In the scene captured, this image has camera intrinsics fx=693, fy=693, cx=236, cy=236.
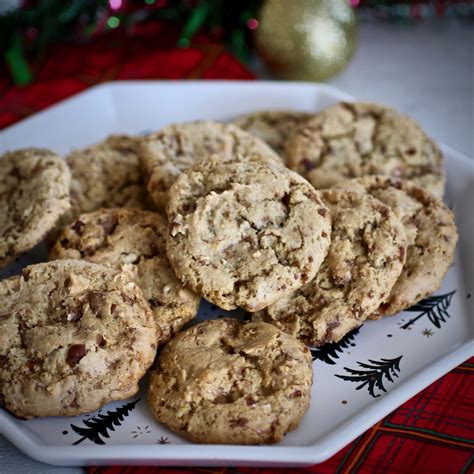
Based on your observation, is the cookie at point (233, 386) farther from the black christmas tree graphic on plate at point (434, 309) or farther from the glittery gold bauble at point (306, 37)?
the glittery gold bauble at point (306, 37)

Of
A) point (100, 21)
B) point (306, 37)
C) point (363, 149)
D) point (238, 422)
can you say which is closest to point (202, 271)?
point (238, 422)

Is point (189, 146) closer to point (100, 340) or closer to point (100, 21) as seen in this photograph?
point (100, 340)

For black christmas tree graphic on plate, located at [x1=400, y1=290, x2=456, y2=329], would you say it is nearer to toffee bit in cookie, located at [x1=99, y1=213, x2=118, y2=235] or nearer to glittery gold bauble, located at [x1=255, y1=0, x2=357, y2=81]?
toffee bit in cookie, located at [x1=99, y1=213, x2=118, y2=235]

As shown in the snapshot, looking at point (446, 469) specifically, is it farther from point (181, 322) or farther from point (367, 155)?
point (367, 155)

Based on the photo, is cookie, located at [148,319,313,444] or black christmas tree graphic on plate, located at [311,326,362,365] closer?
cookie, located at [148,319,313,444]

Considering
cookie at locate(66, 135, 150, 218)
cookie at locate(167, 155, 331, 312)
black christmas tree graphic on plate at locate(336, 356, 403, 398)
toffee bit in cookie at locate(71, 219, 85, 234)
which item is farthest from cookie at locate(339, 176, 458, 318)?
toffee bit in cookie at locate(71, 219, 85, 234)

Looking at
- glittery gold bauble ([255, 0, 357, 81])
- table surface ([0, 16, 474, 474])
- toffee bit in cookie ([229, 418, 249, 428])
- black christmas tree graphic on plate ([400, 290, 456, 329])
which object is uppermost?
glittery gold bauble ([255, 0, 357, 81])
